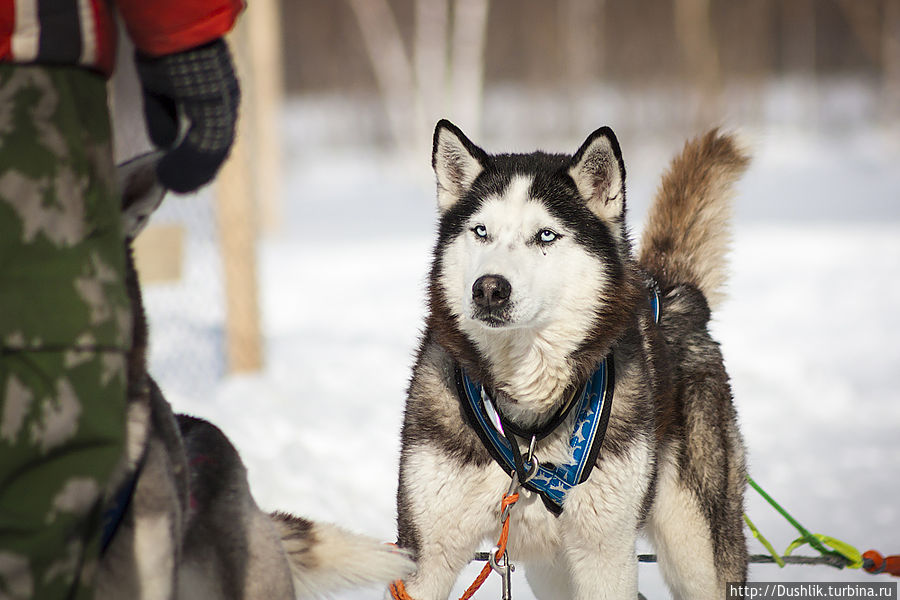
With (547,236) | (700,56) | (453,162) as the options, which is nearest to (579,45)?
(700,56)

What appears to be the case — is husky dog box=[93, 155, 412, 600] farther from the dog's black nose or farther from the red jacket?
the dog's black nose

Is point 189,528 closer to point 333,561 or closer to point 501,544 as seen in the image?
point 333,561

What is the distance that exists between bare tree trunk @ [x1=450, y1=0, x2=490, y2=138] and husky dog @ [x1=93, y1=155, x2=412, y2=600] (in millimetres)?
13217

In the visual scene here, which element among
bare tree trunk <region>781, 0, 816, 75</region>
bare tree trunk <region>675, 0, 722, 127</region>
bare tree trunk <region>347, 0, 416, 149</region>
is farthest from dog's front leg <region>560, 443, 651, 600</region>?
bare tree trunk <region>781, 0, 816, 75</region>

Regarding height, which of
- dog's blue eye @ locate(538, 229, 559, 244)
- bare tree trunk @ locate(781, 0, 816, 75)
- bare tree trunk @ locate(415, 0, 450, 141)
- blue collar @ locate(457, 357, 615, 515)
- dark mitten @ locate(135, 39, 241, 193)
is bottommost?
blue collar @ locate(457, 357, 615, 515)

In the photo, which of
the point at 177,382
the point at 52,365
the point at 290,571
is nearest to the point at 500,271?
the point at 290,571

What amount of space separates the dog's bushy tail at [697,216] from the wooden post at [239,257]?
2.33 m

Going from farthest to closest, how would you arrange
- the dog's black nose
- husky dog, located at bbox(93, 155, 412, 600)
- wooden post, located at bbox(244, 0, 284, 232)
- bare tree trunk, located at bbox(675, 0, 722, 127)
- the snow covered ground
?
bare tree trunk, located at bbox(675, 0, 722, 127) → wooden post, located at bbox(244, 0, 284, 232) → the snow covered ground → the dog's black nose → husky dog, located at bbox(93, 155, 412, 600)

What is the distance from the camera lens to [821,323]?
19.7ft

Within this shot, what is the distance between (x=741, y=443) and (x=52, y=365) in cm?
184

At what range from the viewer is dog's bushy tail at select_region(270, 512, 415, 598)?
1527 millimetres

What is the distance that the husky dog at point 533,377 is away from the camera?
1.78m

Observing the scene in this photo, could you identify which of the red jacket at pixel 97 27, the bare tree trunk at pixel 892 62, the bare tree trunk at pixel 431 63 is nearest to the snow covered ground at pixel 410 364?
the red jacket at pixel 97 27

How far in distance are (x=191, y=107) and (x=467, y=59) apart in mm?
14460
